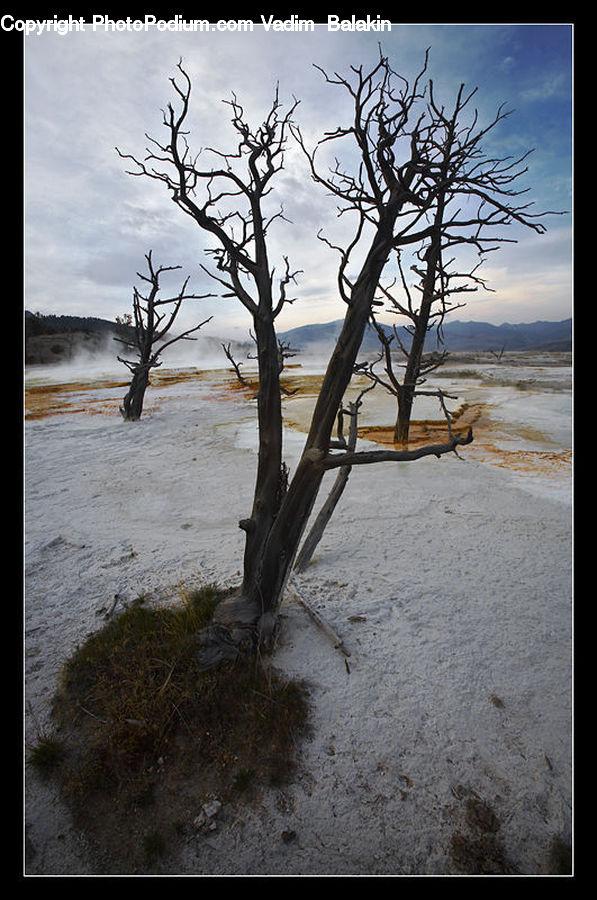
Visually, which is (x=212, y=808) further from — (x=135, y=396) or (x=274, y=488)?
(x=135, y=396)

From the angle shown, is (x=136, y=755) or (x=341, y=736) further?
(x=341, y=736)

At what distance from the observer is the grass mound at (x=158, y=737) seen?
8.85ft

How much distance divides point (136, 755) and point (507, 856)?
2.56 metres

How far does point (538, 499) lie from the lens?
7301 mm

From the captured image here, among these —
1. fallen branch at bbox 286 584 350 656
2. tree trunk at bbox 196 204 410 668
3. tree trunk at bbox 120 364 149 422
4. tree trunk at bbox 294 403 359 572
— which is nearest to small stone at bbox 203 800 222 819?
tree trunk at bbox 196 204 410 668

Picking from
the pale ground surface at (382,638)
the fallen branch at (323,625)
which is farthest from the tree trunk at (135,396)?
the fallen branch at (323,625)

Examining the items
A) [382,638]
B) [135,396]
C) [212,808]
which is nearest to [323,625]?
[382,638]

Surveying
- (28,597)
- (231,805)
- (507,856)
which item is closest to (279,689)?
(231,805)

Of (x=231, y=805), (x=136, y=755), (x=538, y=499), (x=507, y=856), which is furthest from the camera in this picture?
(x=538, y=499)

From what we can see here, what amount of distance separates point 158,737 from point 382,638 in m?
2.18

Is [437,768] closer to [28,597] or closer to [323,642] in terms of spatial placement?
[323,642]

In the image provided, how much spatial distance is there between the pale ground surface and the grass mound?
0.47 ft

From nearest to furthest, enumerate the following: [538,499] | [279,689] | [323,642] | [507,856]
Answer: [507,856], [279,689], [323,642], [538,499]

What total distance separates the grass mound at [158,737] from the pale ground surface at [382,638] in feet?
0.47
